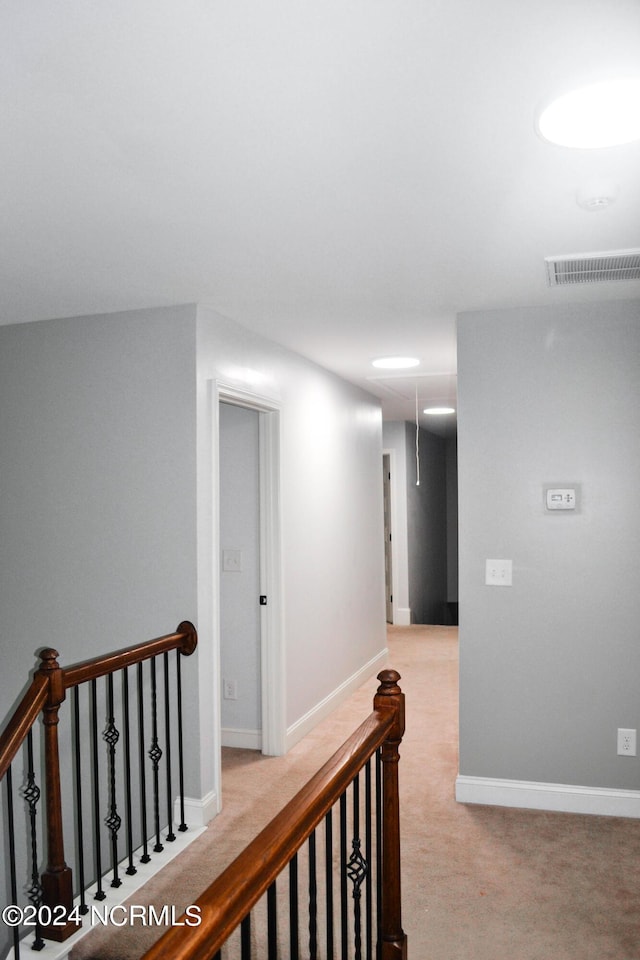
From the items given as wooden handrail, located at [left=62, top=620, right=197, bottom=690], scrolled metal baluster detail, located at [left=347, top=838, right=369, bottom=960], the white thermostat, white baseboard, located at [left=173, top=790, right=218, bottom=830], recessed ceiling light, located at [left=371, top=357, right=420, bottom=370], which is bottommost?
white baseboard, located at [left=173, top=790, right=218, bottom=830]

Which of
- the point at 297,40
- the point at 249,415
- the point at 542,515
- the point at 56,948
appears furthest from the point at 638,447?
the point at 56,948

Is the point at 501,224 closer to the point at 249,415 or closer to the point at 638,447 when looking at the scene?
the point at 638,447

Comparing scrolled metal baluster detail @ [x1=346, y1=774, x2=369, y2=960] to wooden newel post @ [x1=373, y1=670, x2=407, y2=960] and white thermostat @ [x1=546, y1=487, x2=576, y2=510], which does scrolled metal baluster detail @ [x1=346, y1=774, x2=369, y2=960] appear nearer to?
wooden newel post @ [x1=373, y1=670, x2=407, y2=960]

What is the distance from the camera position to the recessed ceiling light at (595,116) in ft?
5.61

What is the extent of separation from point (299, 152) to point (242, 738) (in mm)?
3645

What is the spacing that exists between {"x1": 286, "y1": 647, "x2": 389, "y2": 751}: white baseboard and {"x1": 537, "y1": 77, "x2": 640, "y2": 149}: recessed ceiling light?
370cm

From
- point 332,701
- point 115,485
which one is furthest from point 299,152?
point 332,701

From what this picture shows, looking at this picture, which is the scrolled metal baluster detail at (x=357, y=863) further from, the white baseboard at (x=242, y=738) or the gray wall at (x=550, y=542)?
the white baseboard at (x=242, y=738)

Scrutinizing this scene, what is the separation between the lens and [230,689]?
4.74m

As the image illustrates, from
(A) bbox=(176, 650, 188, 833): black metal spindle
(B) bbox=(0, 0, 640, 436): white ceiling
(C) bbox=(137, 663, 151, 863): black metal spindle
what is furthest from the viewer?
(A) bbox=(176, 650, 188, 833): black metal spindle

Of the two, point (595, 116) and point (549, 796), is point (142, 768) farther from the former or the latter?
point (595, 116)

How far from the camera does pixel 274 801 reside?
151 inches

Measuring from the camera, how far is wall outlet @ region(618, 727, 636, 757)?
360cm

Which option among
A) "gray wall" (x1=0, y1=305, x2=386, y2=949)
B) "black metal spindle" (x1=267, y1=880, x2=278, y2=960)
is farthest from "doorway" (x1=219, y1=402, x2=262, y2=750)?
"black metal spindle" (x1=267, y1=880, x2=278, y2=960)
